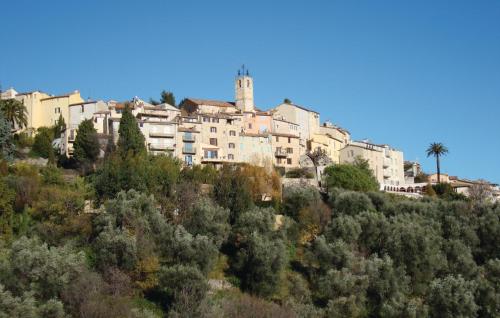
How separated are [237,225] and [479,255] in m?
20.4

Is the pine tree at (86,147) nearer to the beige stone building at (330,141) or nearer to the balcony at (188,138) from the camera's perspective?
the balcony at (188,138)

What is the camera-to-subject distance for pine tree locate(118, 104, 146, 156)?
74.8m

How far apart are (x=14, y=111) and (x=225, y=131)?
70.6ft

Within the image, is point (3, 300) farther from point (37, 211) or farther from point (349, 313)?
point (349, 313)

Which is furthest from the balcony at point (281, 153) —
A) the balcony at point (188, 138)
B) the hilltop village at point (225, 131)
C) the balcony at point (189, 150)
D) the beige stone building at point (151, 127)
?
the beige stone building at point (151, 127)

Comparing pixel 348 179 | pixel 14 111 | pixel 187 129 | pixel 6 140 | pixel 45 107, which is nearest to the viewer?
pixel 6 140

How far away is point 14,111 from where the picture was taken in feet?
277

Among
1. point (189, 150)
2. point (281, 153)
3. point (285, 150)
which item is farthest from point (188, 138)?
point (285, 150)

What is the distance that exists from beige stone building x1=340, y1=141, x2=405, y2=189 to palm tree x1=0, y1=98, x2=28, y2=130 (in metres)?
37.8

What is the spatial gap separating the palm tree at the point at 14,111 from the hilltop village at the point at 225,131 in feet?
6.18

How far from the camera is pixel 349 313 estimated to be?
5416 cm

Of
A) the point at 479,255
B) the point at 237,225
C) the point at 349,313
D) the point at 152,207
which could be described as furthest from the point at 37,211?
the point at 479,255

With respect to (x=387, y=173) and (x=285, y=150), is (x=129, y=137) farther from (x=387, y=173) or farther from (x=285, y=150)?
(x=387, y=173)

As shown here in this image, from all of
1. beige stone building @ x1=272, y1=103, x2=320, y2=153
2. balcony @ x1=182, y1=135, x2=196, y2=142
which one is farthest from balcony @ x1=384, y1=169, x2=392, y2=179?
balcony @ x1=182, y1=135, x2=196, y2=142
